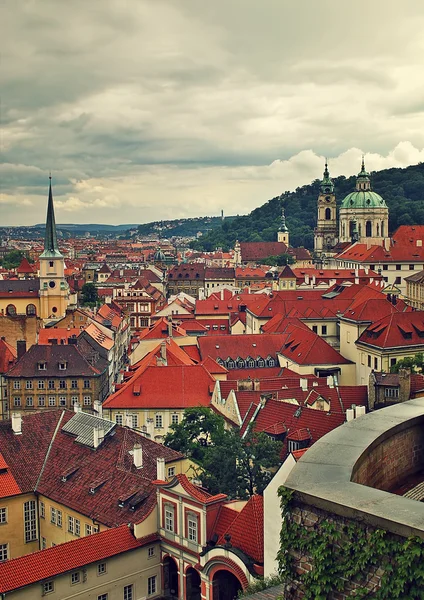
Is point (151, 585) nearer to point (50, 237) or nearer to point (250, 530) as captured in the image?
point (250, 530)

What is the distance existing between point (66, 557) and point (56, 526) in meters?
6.82

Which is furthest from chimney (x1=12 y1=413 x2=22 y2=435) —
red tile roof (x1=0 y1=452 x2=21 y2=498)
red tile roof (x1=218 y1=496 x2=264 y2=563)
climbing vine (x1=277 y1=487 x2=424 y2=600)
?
climbing vine (x1=277 y1=487 x2=424 y2=600)

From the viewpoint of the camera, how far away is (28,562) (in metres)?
29.1

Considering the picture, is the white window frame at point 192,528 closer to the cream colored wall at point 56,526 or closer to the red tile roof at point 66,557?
the red tile roof at point 66,557

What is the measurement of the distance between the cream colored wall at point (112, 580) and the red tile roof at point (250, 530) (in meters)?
4.39

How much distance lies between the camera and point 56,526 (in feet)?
120

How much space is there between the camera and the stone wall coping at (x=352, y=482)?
32.4 ft

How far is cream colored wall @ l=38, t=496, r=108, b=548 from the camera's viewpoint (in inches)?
1377

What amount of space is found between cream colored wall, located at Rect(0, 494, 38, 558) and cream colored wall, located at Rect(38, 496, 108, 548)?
2.91 ft

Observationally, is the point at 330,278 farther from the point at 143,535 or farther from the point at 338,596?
the point at 338,596

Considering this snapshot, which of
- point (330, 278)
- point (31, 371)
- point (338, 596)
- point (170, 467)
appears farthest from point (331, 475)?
point (330, 278)

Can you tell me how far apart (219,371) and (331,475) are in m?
48.5

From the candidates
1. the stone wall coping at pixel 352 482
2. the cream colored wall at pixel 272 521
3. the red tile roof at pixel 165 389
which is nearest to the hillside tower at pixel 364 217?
the red tile roof at pixel 165 389

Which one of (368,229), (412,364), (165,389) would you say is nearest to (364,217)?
(368,229)
